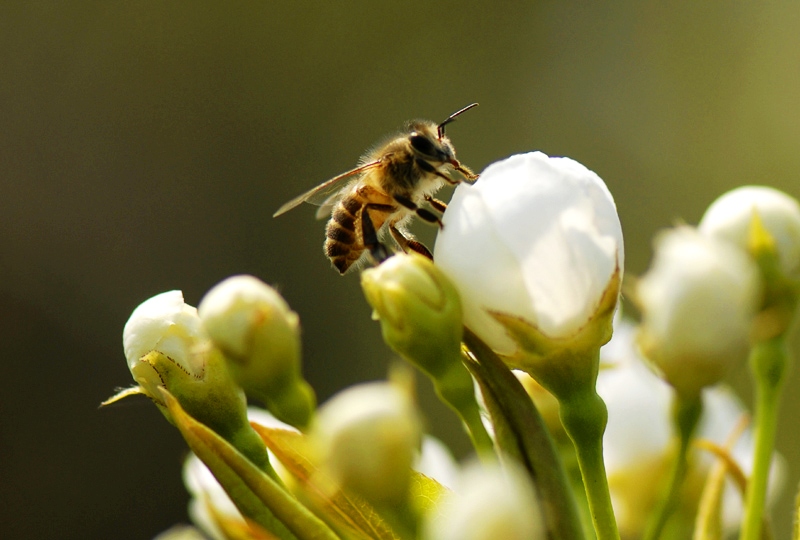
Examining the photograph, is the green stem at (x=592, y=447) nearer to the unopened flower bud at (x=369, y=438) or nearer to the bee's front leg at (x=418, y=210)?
the unopened flower bud at (x=369, y=438)

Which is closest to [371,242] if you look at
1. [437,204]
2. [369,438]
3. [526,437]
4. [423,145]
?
[437,204]

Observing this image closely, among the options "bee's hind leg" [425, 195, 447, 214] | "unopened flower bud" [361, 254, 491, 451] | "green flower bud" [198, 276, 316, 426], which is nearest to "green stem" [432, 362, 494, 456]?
"unopened flower bud" [361, 254, 491, 451]

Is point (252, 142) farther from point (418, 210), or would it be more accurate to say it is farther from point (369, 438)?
point (369, 438)

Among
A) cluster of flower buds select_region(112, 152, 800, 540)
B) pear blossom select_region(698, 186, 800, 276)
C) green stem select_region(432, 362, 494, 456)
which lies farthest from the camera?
pear blossom select_region(698, 186, 800, 276)

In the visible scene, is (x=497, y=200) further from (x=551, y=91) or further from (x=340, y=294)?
(x=551, y=91)

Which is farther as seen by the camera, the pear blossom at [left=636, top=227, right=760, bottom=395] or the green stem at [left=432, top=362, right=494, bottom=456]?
the green stem at [left=432, top=362, right=494, bottom=456]

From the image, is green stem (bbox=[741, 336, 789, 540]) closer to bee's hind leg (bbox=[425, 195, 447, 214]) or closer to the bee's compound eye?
bee's hind leg (bbox=[425, 195, 447, 214])

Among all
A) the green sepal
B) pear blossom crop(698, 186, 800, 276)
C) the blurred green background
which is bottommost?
the blurred green background

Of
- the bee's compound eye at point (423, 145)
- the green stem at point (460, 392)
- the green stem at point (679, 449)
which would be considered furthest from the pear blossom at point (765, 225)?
the bee's compound eye at point (423, 145)
